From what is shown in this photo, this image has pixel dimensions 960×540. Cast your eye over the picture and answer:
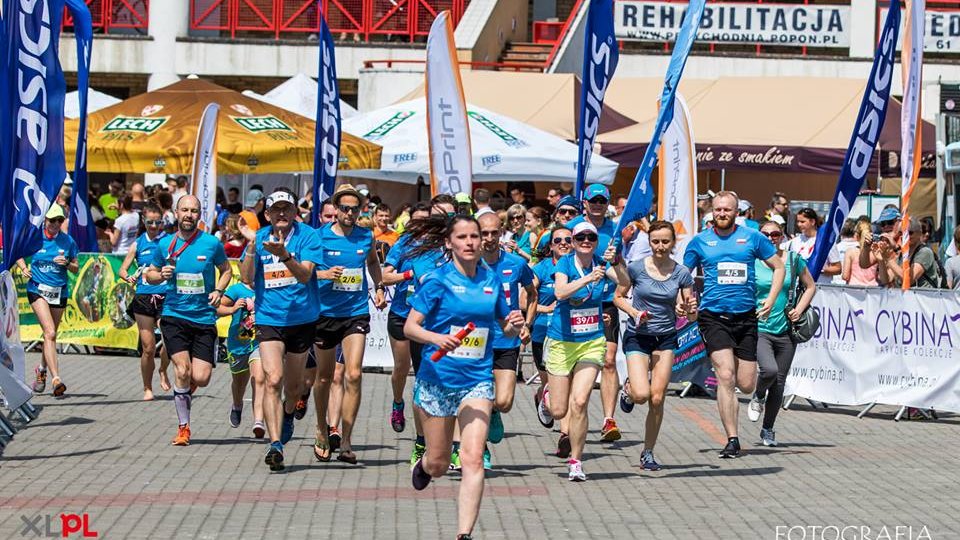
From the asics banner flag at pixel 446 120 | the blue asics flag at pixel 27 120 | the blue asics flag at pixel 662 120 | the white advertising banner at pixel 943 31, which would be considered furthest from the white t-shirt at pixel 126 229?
the white advertising banner at pixel 943 31

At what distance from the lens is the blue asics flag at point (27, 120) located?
11.2 meters

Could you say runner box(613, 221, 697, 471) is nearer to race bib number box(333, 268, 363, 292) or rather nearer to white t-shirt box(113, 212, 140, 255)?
race bib number box(333, 268, 363, 292)

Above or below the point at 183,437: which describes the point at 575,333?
above

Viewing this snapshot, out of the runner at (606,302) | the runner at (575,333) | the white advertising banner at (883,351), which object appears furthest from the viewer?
the white advertising banner at (883,351)

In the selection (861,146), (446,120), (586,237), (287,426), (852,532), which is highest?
(446,120)

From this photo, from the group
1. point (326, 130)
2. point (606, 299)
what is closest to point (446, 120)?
point (326, 130)

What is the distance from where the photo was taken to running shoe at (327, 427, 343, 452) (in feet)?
37.7

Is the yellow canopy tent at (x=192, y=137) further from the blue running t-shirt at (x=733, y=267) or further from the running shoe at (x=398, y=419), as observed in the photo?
the blue running t-shirt at (x=733, y=267)

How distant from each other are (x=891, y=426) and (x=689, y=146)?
14.2 feet

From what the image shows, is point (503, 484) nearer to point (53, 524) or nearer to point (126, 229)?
point (53, 524)

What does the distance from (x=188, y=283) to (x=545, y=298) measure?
278 centimetres

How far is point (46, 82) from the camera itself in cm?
1144

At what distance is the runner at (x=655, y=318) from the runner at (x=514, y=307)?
2.51 feet

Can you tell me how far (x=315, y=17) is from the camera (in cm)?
3400
